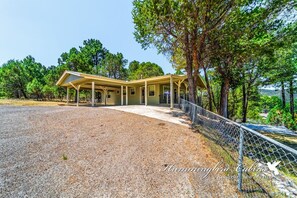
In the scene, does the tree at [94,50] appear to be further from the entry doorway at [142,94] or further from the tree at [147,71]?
the entry doorway at [142,94]

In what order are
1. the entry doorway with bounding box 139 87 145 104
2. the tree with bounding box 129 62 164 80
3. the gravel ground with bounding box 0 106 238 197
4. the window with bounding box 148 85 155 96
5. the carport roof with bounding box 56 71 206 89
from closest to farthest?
1. the gravel ground with bounding box 0 106 238 197
2. the carport roof with bounding box 56 71 206 89
3. the window with bounding box 148 85 155 96
4. the entry doorway with bounding box 139 87 145 104
5. the tree with bounding box 129 62 164 80

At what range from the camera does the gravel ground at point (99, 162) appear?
2391mm

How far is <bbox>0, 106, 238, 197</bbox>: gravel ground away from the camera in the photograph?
7.84 ft

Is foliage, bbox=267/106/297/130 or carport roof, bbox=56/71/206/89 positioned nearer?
carport roof, bbox=56/71/206/89

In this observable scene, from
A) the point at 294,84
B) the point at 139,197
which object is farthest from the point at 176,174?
the point at 294,84

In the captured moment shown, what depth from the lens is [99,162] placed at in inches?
126

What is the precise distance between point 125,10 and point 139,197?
10.4 meters

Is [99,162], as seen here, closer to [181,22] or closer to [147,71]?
[181,22]

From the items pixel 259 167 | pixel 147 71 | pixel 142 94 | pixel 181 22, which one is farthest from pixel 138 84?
pixel 259 167

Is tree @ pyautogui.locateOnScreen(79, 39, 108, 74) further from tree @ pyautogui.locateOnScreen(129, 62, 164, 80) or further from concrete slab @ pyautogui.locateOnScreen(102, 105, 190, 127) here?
concrete slab @ pyautogui.locateOnScreen(102, 105, 190, 127)

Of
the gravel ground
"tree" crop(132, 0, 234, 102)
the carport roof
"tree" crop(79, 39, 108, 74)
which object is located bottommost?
the gravel ground

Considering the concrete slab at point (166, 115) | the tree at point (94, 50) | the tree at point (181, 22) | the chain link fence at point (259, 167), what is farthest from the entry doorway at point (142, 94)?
the tree at point (94, 50)

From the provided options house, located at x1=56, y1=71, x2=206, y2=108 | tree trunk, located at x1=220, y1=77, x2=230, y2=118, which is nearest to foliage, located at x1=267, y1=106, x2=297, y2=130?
tree trunk, located at x1=220, y1=77, x2=230, y2=118

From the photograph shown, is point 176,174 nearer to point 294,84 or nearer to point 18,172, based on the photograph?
point 18,172
